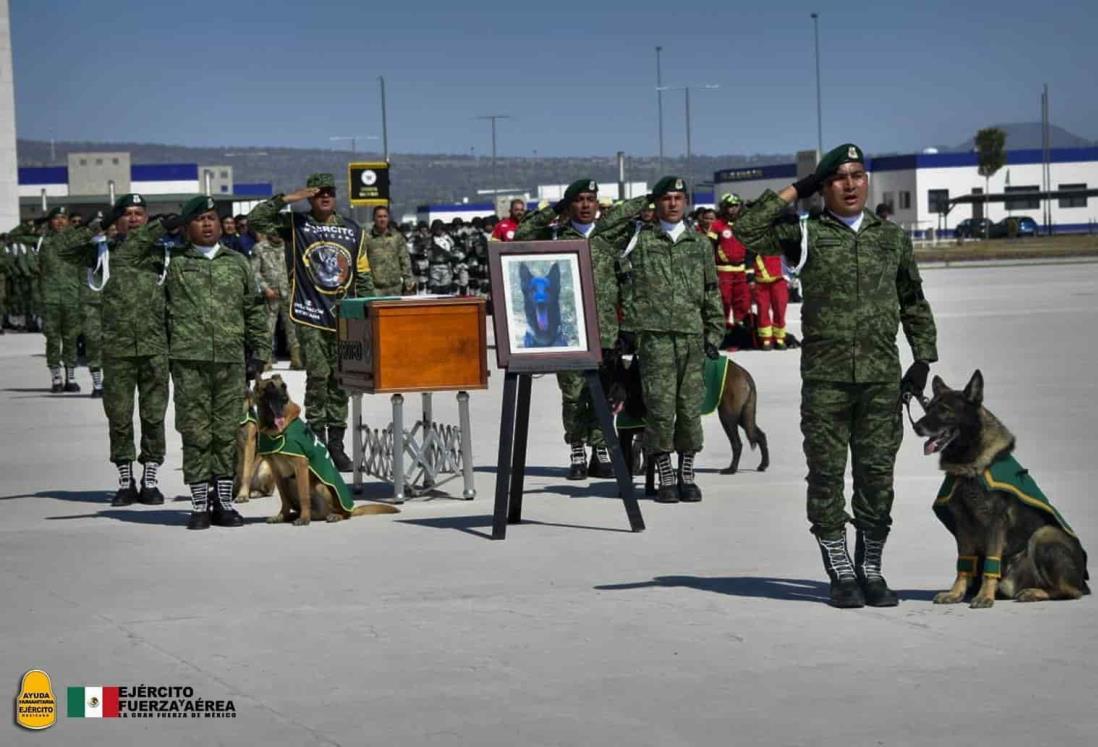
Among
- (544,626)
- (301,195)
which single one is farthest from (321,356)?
(544,626)

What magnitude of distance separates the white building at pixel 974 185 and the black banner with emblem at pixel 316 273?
9810 cm

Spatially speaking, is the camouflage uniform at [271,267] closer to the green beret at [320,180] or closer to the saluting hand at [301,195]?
the green beret at [320,180]

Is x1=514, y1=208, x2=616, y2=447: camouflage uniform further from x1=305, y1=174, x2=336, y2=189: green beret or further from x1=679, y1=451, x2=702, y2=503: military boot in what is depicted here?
x1=305, y1=174, x2=336, y2=189: green beret

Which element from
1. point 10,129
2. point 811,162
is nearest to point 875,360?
point 811,162

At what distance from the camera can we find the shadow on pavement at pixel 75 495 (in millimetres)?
13703

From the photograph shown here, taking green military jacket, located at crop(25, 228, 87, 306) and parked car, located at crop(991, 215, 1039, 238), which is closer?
green military jacket, located at crop(25, 228, 87, 306)

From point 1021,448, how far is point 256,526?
20.2 feet

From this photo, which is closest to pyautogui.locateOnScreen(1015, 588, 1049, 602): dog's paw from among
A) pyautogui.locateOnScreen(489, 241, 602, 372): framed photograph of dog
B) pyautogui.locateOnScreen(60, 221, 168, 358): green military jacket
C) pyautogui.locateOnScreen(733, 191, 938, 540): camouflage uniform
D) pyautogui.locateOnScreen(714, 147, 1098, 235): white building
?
pyautogui.locateOnScreen(733, 191, 938, 540): camouflage uniform

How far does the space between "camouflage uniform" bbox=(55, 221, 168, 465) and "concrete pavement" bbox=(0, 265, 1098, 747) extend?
610 mm

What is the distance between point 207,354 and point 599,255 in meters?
3.20

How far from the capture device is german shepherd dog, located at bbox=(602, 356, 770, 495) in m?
12.9

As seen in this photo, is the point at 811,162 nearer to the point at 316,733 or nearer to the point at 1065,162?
the point at 316,733

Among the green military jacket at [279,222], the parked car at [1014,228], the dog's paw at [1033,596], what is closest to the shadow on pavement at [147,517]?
the green military jacket at [279,222]

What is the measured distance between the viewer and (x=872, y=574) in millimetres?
8711
